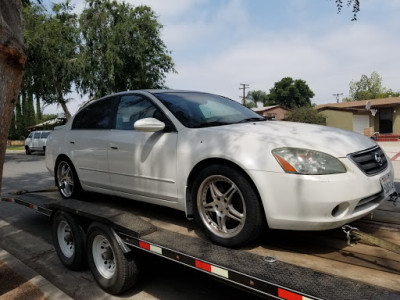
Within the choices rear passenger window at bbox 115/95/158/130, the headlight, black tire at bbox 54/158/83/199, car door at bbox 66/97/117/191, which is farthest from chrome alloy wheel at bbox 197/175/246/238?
black tire at bbox 54/158/83/199

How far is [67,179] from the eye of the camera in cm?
486

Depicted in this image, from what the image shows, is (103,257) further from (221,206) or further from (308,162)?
(308,162)

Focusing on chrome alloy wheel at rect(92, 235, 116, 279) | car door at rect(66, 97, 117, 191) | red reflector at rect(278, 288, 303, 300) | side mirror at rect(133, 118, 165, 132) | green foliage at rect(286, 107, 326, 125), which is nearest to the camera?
red reflector at rect(278, 288, 303, 300)

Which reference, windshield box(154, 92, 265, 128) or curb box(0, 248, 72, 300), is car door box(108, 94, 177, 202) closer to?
windshield box(154, 92, 265, 128)

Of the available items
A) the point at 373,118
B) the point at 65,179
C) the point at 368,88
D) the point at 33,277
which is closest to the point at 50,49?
the point at 65,179

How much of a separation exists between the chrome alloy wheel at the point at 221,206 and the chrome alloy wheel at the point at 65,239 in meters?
1.99

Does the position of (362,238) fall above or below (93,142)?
below

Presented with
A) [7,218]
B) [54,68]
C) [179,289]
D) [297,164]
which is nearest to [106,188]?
[179,289]

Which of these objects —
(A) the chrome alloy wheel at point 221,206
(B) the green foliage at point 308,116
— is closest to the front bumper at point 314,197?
(A) the chrome alloy wheel at point 221,206

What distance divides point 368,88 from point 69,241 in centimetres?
6620

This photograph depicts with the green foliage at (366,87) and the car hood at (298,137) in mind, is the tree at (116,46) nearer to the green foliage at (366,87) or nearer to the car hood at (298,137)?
the car hood at (298,137)

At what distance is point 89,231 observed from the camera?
147 inches

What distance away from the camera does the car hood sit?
2600 mm

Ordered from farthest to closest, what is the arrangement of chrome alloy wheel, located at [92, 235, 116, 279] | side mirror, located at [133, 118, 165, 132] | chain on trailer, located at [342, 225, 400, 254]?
chrome alloy wheel, located at [92, 235, 116, 279] → side mirror, located at [133, 118, 165, 132] → chain on trailer, located at [342, 225, 400, 254]
